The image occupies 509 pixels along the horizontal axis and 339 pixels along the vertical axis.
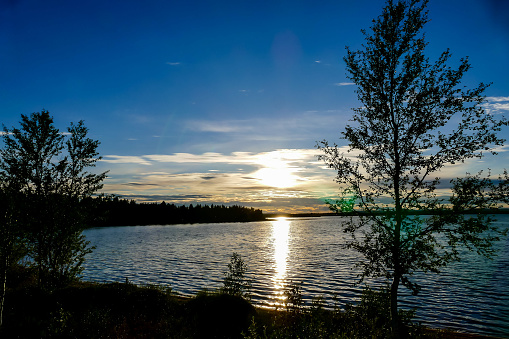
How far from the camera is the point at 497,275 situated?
38.0 m

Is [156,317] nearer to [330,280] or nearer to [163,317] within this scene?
[163,317]

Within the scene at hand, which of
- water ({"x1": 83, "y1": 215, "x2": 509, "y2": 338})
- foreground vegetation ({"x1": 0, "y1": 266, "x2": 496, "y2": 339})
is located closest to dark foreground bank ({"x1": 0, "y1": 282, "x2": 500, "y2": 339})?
foreground vegetation ({"x1": 0, "y1": 266, "x2": 496, "y2": 339})

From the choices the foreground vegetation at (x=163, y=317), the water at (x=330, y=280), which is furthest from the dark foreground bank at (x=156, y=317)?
the water at (x=330, y=280)

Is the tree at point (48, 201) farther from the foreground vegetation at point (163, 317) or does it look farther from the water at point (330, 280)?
the water at point (330, 280)

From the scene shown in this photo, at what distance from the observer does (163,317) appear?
16.5 metres

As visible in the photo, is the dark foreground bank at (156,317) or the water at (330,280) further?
the water at (330,280)

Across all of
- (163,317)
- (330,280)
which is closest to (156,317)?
(163,317)

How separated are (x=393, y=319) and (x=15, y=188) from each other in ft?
66.1

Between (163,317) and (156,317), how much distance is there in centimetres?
64

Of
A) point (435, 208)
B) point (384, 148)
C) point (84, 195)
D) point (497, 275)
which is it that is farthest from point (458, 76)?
point (497, 275)

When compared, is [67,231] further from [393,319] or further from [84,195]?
[393,319]

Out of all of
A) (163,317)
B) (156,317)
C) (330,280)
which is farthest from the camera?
(330,280)

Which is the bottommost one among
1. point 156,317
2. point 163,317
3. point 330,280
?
point 330,280

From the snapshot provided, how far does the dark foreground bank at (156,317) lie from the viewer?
1325 centimetres
